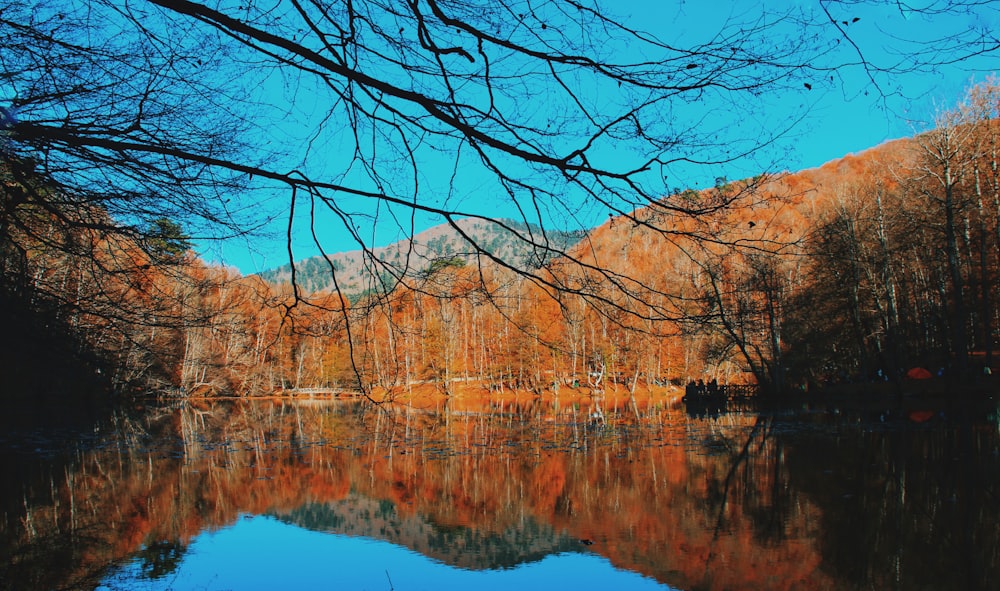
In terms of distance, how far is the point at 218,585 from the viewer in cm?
505

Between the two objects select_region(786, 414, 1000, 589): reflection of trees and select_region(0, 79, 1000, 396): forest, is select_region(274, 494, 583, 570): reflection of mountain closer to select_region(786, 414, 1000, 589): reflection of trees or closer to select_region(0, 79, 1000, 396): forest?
select_region(0, 79, 1000, 396): forest

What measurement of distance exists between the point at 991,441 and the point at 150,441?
16551 millimetres

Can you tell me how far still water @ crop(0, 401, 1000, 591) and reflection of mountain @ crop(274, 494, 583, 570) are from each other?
1.1 inches

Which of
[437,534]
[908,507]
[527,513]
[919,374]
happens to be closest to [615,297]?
[437,534]

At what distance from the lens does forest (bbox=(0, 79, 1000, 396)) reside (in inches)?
105

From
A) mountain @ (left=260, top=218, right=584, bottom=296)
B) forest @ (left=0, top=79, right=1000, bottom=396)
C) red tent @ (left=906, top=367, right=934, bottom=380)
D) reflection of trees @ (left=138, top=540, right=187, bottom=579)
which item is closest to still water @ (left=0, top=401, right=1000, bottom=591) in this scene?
reflection of trees @ (left=138, top=540, right=187, bottom=579)

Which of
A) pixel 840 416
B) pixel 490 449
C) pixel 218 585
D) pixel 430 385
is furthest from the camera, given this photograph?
pixel 430 385

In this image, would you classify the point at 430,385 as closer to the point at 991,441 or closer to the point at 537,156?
the point at 991,441

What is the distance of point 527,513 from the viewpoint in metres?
7.00

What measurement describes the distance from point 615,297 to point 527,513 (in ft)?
15.5

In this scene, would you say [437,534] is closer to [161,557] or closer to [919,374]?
[161,557]

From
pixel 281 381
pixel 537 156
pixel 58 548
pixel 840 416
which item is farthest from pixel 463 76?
pixel 281 381

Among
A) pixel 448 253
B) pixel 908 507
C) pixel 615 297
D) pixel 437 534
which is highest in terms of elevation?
pixel 448 253

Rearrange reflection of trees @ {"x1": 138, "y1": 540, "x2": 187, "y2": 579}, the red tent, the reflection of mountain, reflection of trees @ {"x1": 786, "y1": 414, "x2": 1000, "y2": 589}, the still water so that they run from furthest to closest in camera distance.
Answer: the red tent < the reflection of mountain < reflection of trees @ {"x1": 138, "y1": 540, "x2": 187, "y2": 579} < the still water < reflection of trees @ {"x1": 786, "y1": 414, "x2": 1000, "y2": 589}
